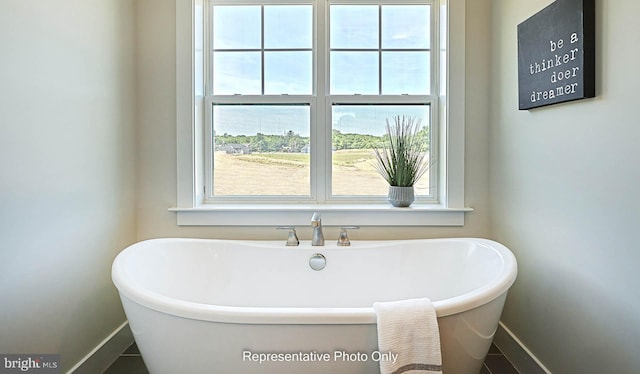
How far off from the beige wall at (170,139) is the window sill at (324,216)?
0.14ft

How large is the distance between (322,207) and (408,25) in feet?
4.20

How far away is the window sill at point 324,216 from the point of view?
6.97 feet

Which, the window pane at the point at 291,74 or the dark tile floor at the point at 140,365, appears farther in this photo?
the window pane at the point at 291,74

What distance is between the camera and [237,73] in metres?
2.31

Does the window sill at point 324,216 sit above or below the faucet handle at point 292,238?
above

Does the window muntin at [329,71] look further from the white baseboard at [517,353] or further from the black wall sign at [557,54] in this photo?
the white baseboard at [517,353]

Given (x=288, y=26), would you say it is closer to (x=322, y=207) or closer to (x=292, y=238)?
(x=322, y=207)

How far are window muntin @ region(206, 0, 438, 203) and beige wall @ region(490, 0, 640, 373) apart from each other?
0.48 m

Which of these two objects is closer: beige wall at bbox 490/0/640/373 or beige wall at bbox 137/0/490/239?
beige wall at bbox 490/0/640/373

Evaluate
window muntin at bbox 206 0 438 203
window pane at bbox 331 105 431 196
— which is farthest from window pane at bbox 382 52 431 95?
window pane at bbox 331 105 431 196

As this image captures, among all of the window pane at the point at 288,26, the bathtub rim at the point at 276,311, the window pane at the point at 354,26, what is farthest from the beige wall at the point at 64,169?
the window pane at the point at 354,26

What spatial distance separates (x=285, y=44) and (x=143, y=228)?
1.44 metres

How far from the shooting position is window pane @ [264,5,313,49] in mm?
2283

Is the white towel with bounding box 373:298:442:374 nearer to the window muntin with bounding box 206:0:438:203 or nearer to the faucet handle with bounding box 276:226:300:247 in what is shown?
the faucet handle with bounding box 276:226:300:247
